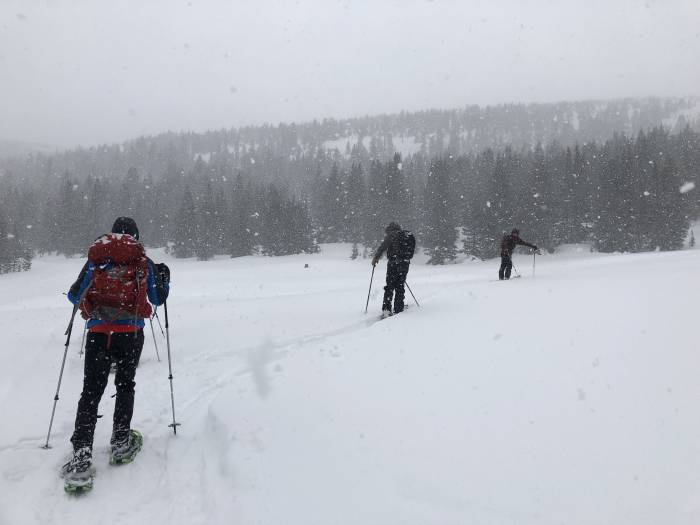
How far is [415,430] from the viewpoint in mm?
4469

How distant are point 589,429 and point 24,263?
64.3 metres

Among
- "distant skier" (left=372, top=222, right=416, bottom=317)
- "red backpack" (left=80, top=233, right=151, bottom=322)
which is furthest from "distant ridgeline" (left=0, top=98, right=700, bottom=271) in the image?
"red backpack" (left=80, top=233, right=151, bottom=322)

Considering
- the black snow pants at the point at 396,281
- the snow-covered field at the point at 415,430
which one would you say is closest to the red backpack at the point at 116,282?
the snow-covered field at the point at 415,430

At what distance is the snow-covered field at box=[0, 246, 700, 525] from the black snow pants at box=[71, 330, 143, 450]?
0.39 m

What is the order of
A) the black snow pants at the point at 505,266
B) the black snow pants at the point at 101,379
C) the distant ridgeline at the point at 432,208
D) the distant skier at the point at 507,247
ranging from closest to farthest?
the black snow pants at the point at 101,379 → the distant skier at the point at 507,247 → the black snow pants at the point at 505,266 → the distant ridgeline at the point at 432,208

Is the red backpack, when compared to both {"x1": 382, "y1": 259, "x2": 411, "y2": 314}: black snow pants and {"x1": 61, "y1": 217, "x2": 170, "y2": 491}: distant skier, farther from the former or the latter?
{"x1": 382, "y1": 259, "x2": 411, "y2": 314}: black snow pants

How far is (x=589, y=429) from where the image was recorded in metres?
3.97

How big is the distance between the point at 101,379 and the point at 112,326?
53 cm

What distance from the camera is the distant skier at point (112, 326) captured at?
4.30 meters

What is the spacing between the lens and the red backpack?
4328mm

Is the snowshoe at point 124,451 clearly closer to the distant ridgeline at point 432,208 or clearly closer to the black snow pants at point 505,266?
the black snow pants at point 505,266

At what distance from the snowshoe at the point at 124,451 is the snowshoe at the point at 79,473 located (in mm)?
224

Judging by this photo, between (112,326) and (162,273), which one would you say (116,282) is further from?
(162,273)

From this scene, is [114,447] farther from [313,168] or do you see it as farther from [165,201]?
[313,168]
